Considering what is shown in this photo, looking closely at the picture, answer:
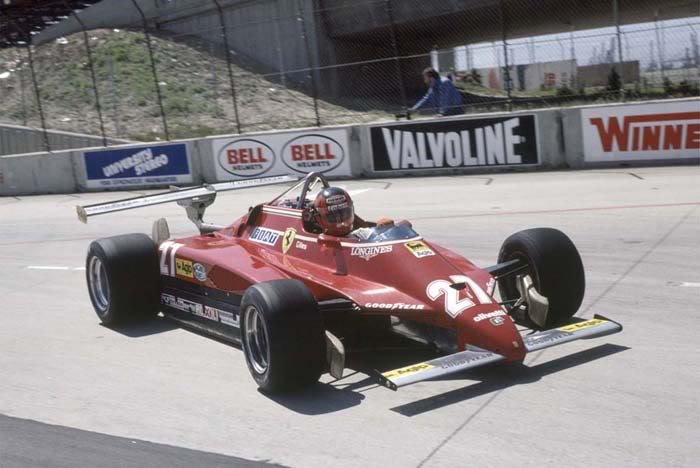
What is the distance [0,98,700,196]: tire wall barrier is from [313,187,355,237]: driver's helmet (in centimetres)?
1059

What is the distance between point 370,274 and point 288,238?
1133 mm

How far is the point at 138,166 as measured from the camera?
21953 millimetres

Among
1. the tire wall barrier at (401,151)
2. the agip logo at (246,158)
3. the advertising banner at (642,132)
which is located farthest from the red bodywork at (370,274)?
the agip logo at (246,158)

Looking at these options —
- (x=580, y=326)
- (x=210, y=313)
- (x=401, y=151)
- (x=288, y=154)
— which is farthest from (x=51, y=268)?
(x=401, y=151)

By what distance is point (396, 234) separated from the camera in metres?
6.96

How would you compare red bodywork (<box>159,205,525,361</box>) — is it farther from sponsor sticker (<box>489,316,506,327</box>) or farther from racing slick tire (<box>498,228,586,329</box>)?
racing slick tire (<box>498,228,586,329</box>)

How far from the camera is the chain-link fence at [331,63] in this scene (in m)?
18.0

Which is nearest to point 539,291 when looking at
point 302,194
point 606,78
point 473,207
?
point 302,194

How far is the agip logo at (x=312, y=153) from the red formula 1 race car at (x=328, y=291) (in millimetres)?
10938

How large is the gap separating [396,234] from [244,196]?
12149mm

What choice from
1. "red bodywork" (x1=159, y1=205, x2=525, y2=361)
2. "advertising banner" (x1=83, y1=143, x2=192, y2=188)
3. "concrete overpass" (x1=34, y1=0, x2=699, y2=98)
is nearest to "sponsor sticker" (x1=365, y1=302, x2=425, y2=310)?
"red bodywork" (x1=159, y1=205, x2=525, y2=361)

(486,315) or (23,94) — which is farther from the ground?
(23,94)

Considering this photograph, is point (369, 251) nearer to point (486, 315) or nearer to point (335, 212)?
point (335, 212)

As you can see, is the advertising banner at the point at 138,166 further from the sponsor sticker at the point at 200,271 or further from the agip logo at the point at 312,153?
the sponsor sticker at the point at 200,271
